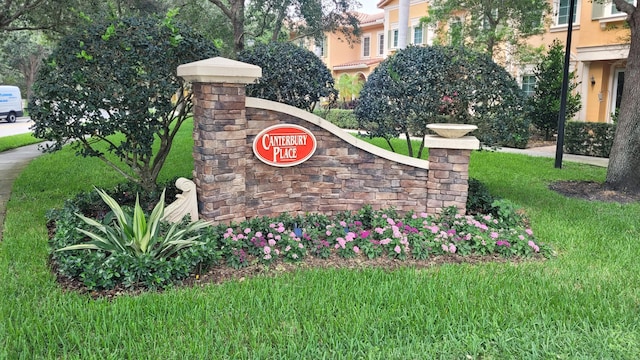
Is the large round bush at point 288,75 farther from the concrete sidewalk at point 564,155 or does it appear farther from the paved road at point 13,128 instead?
the paved road at point 13,128

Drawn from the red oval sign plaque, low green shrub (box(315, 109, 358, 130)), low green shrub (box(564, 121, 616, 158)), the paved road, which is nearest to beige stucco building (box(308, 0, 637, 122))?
low green shrub (box(564, 121, 616, 158))

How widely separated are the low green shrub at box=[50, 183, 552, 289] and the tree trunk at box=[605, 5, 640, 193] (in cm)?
357

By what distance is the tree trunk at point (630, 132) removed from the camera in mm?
8344

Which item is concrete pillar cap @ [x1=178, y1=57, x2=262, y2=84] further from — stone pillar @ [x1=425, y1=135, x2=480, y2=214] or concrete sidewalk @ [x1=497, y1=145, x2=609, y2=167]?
concrete sidewalk @ [x1=497, y1=145, x2=609, y2=167]

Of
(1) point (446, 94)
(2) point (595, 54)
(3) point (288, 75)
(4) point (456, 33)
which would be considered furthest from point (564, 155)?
(3) point (288, 75)

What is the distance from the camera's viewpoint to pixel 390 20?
94.5 feet

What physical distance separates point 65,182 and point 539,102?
43.8 ft

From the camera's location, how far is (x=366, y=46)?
33.7 meters

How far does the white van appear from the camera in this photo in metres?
28.9

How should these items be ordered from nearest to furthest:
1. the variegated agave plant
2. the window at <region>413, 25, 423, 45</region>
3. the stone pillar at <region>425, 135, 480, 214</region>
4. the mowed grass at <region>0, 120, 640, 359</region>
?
1. the mowed grass at <region>0, 120, 640, 359</region>
2. the variegated agave plant
3. the stone pillar at <region>425, 135, 480, 214</region>
4. the window at <region>413, 25, 423, 45</region>

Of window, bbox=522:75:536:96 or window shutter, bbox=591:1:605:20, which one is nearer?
window shutter, bbox=591:1:605:20

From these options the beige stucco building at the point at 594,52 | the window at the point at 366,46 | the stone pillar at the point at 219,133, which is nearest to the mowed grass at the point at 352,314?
the stone pillar at the point at 219,133

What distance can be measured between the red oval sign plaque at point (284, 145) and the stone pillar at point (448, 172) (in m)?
1.44

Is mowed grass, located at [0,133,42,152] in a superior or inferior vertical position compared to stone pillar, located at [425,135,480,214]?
inferior
